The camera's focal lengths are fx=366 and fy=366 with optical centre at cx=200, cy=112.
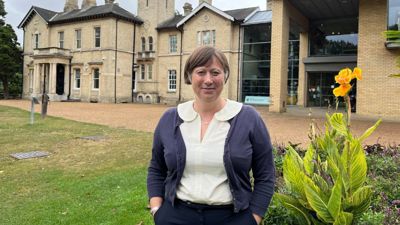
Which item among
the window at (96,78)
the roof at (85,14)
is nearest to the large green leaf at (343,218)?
the roof at (85,14)

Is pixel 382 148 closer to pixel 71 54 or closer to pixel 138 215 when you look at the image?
pixel 138 215

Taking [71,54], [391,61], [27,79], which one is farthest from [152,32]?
[391,61]

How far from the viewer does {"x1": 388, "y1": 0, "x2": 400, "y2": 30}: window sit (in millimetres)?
17750

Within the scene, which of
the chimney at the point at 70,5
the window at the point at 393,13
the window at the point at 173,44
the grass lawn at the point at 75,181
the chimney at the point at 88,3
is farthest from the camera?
the chimney at the point at 70,5

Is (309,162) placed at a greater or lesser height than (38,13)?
lesser

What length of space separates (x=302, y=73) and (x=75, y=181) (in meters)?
23.7

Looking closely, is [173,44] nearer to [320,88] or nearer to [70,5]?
[320,88]

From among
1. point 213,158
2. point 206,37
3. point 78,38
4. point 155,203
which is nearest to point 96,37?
point 78,38

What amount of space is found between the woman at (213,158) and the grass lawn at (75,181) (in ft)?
7.98

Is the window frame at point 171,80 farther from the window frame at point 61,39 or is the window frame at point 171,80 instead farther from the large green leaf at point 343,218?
the large green leaf at point 343,218

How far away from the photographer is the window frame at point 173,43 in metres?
36.5

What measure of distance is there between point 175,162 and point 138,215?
2689 mm

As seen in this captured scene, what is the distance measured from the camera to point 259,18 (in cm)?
3206

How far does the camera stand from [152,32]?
38.6 meters
